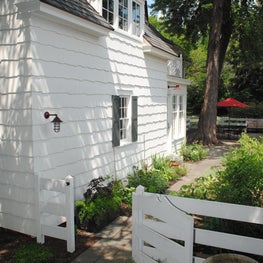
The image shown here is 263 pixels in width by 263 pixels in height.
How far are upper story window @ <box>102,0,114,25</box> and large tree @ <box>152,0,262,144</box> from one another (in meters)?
9.83

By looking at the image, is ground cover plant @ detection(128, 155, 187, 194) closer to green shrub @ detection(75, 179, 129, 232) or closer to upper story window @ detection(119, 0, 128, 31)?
green shrub @ detection(75, 179, 129, 232)

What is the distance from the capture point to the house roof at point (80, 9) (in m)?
5.88

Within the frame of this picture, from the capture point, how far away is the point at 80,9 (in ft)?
22.1

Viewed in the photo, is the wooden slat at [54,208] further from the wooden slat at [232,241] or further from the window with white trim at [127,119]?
the window with white trim at [127,119]

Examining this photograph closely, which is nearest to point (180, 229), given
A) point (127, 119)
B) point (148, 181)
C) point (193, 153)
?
point (148, 181)

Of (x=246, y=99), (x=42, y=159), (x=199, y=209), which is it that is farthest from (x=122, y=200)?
(x=246, y=99)

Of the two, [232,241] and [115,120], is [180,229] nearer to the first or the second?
[232,241]

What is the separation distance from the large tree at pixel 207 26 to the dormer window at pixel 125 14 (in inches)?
319

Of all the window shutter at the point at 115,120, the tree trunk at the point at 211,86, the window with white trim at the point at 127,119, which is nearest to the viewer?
the window shutter at the point at 115,120

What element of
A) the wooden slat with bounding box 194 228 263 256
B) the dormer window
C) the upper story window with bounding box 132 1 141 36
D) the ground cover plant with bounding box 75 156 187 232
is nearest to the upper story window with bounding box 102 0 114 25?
the dormer window

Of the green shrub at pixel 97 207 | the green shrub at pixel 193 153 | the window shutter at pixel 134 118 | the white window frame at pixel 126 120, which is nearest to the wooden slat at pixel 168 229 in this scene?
the green shrub at pixel 97 207

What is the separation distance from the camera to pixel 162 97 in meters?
11.9

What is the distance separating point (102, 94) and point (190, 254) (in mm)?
5189

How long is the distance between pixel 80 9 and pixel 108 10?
Answer: 1725mm
